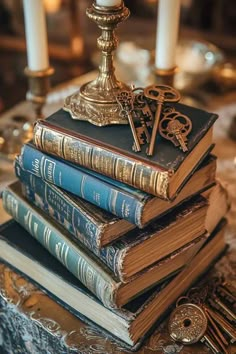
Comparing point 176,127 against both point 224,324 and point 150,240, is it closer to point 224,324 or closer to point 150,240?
point 150,240

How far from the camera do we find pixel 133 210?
2.31ft

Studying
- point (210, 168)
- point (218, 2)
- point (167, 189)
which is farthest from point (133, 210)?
point (218, 2)

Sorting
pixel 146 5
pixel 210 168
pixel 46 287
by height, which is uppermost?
pixel 210 168

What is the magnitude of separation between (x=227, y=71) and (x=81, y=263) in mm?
805

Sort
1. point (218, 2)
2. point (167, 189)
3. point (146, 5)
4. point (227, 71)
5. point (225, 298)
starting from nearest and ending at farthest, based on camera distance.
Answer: point (167, 189) → point (225, 298) → point (227, 71) → point (218, 2) → point (146, 5)

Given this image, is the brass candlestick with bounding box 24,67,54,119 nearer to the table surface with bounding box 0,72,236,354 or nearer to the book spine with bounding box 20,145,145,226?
the table surface with bounding box 0,72,236,354

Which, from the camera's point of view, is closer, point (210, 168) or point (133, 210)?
point (133, 210)

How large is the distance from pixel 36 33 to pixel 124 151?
420mm

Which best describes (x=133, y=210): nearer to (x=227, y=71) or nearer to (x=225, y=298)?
(x=225, y=298)

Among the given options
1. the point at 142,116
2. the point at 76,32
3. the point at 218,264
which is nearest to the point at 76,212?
the point at 142,116

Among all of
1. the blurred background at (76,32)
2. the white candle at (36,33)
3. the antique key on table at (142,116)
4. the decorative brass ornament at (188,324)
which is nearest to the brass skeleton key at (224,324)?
the decorative brass ornament at (188,324)

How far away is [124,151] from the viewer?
0.74 metres

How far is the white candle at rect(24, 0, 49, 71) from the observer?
1.03 meters

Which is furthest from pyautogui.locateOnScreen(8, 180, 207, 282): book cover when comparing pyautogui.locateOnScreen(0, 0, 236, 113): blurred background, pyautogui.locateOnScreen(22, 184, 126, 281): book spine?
pyautogui.locateOnScreen(0, 0, 236, 113): blurred background
